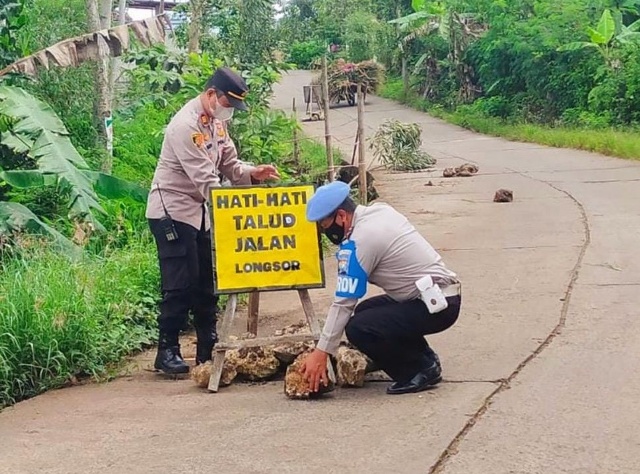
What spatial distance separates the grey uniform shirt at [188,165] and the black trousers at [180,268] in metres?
0.08

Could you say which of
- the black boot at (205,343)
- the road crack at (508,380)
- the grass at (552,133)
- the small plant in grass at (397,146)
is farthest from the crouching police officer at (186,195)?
the grass at (552,133)

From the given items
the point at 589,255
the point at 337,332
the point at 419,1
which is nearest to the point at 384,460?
the point at 337,332

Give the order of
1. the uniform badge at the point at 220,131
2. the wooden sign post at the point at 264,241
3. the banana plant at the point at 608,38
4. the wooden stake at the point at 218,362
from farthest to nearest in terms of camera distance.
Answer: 1. the banana plant at the point at 608,38
2. the uniform badge at the point at 220,131
3. the wooden sign post at the point at 264,241
4. the wooden stake at the point at 218,362

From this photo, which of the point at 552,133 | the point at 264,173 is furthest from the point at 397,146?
the point at 264,173

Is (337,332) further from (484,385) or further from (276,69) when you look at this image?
(276,69)

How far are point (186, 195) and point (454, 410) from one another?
2.25 metres

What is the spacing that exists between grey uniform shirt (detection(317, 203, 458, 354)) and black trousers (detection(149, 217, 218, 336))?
1.27 meters

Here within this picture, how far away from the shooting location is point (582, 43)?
23.9 metres

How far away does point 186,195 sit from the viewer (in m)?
6.24

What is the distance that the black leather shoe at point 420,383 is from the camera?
5.45 metres

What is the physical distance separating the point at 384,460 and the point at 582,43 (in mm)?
21209

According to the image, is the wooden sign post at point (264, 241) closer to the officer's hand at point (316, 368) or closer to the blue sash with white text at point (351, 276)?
the officer's hand at point (316, 368)

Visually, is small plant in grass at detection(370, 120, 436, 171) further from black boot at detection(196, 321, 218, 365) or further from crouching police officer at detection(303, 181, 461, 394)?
crouching police officer at detection(303, 181, 461, 394)

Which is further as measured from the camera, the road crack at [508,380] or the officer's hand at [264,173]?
the officer's hand at [264,173]
